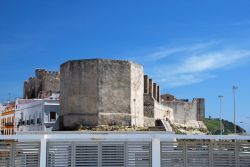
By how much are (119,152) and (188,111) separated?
42.6 meters

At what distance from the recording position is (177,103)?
50.2 metres

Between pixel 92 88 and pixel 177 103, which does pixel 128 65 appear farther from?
pixel 177 103

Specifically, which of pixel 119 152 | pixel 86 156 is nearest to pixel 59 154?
pixel 86 156

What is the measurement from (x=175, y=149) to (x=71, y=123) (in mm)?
23067

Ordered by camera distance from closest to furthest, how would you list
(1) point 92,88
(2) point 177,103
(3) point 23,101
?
(1) point 92,88 → (3) point 23,101 → (2) point 177,103

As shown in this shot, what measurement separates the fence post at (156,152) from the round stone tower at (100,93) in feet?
72.8

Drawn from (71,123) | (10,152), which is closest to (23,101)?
(71,123)

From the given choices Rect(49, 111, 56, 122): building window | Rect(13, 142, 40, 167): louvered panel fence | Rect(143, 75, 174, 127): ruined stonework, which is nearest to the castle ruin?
Rect(143, 75, 174, 127): ruined stonework

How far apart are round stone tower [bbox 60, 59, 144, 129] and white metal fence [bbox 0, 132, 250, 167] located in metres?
22.1

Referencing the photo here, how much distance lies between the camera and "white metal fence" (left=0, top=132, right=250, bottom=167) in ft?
31.3

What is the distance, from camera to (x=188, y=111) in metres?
51.8

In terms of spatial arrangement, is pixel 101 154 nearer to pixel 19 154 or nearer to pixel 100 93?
pixel 19 154

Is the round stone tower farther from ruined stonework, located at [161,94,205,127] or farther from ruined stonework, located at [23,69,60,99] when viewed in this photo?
ruined stonework, located at [161,94,205,127]

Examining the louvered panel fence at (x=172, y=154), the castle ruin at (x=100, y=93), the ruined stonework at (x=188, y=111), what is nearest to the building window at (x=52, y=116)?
the castle ruin at (x=100, y=93)
